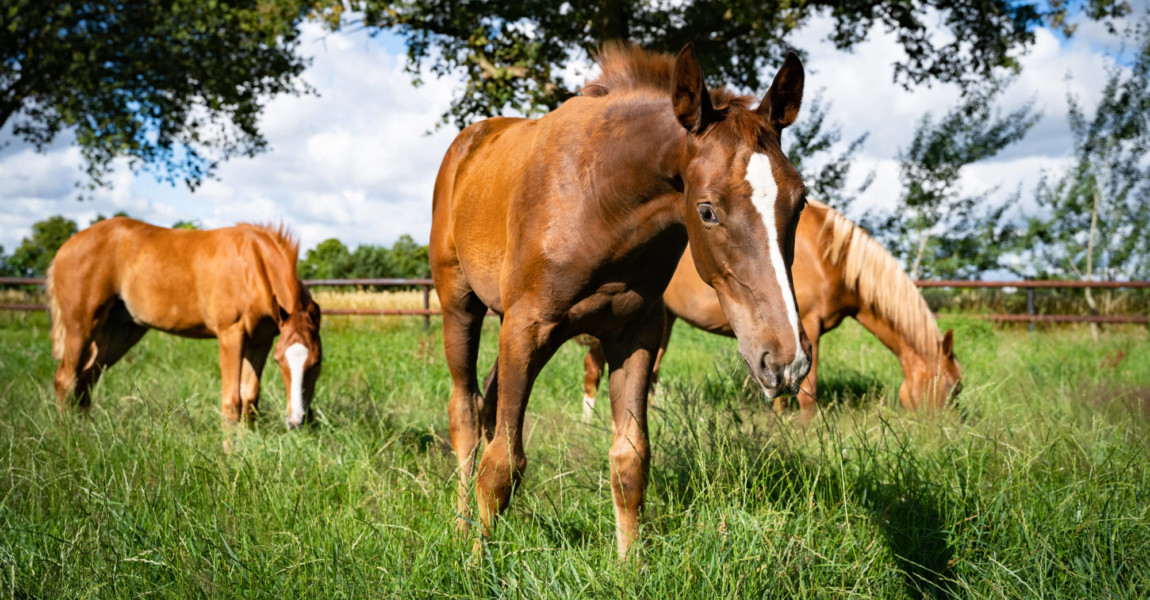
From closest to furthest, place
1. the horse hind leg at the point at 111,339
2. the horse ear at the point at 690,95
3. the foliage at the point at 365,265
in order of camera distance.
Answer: the horse ear at the point at 690,95, the horse hind leg at the point at 111,339, the foliage at the point at 365,265

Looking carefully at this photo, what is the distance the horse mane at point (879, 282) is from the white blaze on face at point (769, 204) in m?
4.27

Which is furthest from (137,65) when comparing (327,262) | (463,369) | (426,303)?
(327,262)

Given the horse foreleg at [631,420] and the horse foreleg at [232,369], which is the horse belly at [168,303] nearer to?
the horse foreleg at [232,369]

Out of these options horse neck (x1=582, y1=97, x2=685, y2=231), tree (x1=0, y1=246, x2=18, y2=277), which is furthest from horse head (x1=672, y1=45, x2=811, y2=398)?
tree (x1=0, y1=246, x2=18, y2=277)

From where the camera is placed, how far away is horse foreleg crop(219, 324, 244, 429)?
537 centimetres

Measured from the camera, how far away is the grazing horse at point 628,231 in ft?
6.46

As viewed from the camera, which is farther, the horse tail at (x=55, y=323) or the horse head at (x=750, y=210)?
the horse tail at (x=55, y=323)

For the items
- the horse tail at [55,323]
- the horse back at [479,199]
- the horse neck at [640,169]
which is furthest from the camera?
the horse tail at [55,323]

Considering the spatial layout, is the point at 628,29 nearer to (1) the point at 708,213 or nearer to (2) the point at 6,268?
(1) the point at 708,213

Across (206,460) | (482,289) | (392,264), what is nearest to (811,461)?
(482,289)

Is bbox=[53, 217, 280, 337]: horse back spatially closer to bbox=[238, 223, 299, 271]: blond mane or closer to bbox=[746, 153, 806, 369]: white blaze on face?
bbox=[238, 223, 299, 271]: blond mane

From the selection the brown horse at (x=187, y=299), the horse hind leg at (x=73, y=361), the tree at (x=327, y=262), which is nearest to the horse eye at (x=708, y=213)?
the brown horse at (x=187, y=299)

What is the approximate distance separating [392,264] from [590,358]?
81.9 feet

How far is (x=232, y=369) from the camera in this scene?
5.52 metres
